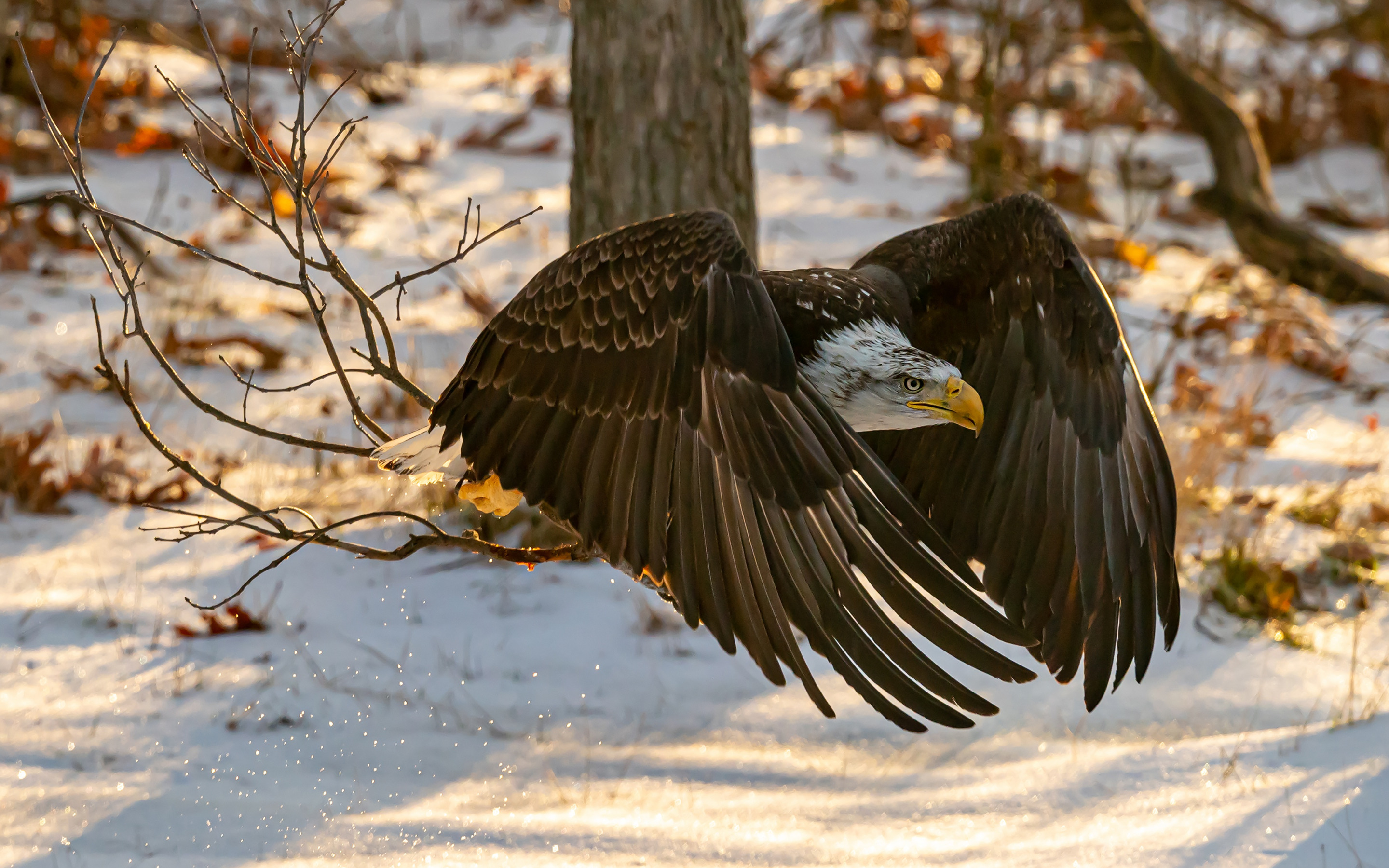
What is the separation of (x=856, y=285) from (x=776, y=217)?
5.45 metres

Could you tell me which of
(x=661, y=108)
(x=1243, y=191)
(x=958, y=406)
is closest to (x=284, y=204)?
(x=661, y=108)

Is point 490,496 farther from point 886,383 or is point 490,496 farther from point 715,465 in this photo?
point 886,383

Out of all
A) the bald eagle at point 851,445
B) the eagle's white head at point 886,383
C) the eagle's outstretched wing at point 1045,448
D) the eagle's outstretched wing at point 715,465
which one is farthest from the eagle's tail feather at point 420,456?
the eagle's outstretched wing at point 1045,448

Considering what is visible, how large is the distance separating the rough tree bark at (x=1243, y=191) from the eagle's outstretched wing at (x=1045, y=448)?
4032mm

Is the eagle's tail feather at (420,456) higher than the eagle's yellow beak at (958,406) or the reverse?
the reverse

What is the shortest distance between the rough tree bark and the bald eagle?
4033 millimetres

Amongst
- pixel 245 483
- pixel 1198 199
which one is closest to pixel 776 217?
pixel 1198 199

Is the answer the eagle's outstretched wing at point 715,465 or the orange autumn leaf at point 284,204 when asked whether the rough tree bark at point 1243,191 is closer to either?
the orange autumn leaf at point 284,204

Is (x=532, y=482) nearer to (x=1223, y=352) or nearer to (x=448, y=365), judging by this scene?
(x=448, y=365)

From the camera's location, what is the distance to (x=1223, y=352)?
757cm

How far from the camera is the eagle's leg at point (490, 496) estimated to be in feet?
10.7

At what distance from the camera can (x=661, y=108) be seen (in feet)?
15.5

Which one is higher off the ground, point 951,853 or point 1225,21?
point 1225,21

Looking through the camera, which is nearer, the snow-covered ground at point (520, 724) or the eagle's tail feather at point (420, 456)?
the eagle's tail feather at point (420, 456)
